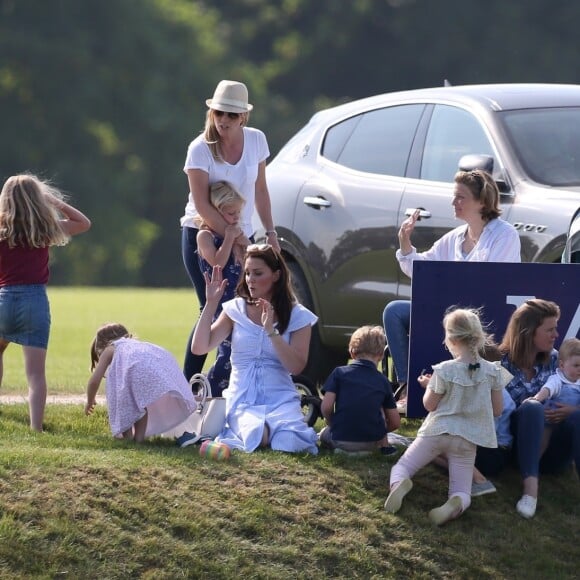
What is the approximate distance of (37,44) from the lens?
175 feet

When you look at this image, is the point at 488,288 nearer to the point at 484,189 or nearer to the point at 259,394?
the point at 484,189

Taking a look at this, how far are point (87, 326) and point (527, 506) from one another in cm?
1383

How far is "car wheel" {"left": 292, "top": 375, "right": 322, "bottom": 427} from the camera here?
27.6ft

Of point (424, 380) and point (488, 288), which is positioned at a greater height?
point (488, 288)

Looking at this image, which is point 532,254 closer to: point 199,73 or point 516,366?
point 516,366

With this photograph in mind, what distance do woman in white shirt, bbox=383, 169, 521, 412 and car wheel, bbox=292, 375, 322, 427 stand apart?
0.47m

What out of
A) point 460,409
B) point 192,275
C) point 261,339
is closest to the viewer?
point 460,409

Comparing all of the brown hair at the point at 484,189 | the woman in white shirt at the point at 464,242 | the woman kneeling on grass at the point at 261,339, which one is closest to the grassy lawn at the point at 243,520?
the woman kneeling on grass at the point at 261,339

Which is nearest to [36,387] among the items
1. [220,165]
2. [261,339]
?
[261,339]

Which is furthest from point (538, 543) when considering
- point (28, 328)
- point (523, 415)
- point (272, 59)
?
point (272, 59)

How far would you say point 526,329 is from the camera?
792cm

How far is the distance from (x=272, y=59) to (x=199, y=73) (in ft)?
21.7

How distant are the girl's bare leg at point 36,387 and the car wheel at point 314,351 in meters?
2.23

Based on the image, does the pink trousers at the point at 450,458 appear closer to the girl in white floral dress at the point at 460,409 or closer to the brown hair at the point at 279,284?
the girl in white floral dress at the point at 460,409
